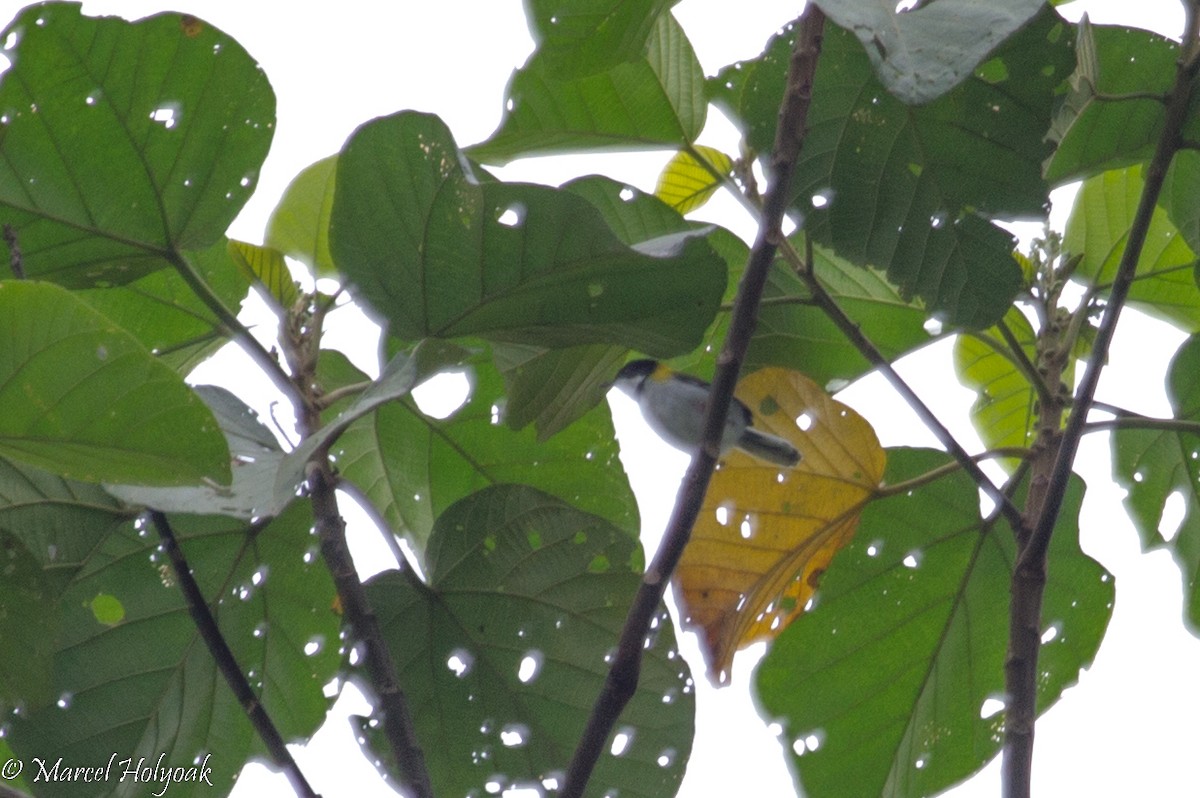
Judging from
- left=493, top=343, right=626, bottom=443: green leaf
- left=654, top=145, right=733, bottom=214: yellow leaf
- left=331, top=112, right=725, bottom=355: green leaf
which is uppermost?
left=654, top=145, right=733, bottom=214: yellow leaf

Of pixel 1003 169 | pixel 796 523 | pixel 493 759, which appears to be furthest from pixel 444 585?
pixel 1003 169

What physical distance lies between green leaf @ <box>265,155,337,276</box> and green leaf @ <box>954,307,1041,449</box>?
1549 millimetres

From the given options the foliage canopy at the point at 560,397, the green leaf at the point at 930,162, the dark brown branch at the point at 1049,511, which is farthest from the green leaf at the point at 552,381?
the dark brown branch at the point at 1049,511

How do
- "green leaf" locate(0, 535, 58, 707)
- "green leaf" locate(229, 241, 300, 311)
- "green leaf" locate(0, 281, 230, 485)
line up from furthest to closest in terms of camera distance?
1. "green leaf" locate(229, 241, 300, 311)
2. "green leaf" locate(0, 535, 58, 707)
3. "green leaf" locate(0, 281, 230, 485)

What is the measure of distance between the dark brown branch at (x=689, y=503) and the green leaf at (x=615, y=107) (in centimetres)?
98

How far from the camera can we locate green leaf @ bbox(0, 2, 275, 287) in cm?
209

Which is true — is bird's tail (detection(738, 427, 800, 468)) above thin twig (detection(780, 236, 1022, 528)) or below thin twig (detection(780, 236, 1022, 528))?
above

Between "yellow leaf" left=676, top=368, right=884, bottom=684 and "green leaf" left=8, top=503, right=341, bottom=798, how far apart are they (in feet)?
2.48

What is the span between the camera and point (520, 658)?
2385 millimetres

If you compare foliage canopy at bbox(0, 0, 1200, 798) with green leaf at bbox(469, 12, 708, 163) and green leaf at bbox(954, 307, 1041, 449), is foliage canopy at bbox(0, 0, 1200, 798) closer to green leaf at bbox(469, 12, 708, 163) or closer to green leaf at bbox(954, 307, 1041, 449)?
green leaf at bbox(469, 12, 708, 163)

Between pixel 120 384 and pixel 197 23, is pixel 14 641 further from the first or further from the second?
pixel 197 23

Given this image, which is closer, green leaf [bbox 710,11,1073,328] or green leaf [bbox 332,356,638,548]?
green leaf [bbox 710,11,1073,328]

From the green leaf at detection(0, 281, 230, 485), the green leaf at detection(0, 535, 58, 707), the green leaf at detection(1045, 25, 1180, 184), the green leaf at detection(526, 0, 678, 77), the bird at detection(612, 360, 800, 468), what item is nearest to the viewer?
the green leaf at detection(0, 281, 230, 485)

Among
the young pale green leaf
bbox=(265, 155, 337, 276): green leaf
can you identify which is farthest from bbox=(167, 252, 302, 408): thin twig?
the young pale green leaf
